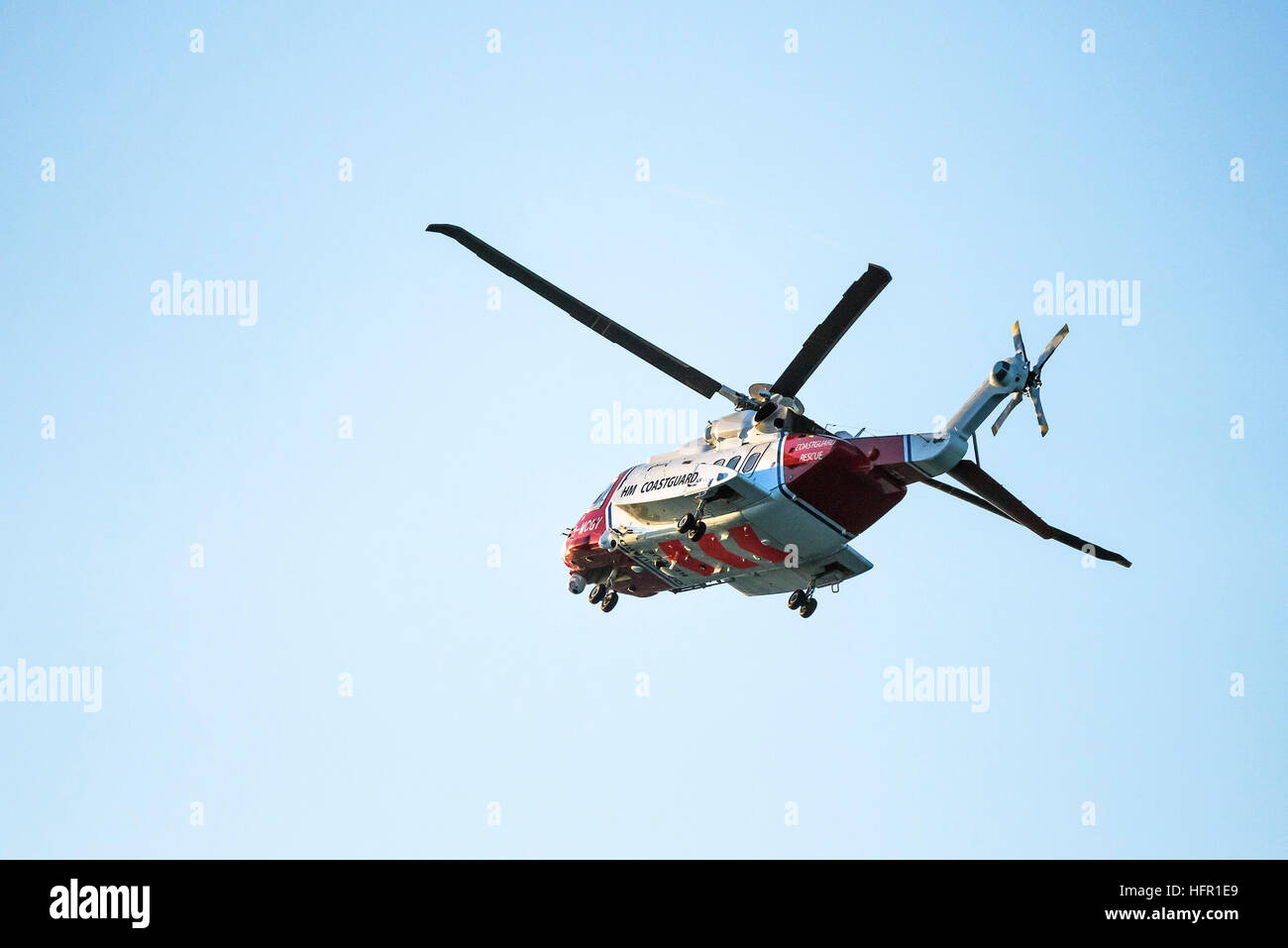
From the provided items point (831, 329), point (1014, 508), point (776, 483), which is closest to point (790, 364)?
point (831, 329)

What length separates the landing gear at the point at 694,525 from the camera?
4219 centimetres

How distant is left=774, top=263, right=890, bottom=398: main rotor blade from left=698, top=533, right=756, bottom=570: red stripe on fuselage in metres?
4.28

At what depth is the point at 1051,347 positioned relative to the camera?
38.1 metres

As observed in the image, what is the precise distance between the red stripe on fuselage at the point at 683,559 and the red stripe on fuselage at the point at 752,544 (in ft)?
6.15

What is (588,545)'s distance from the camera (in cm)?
4722

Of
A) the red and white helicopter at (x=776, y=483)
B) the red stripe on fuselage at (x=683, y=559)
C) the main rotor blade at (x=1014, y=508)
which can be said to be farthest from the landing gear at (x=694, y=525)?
the main rotor blade at (x=1014, y=508)

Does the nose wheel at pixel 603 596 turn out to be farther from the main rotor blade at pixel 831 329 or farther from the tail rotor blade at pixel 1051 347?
the tail rotor blade at pixel 1051 347

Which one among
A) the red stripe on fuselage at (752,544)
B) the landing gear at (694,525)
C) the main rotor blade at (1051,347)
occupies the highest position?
the main rotor blade at (1051,347)

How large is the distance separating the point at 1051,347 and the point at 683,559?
1189cm
